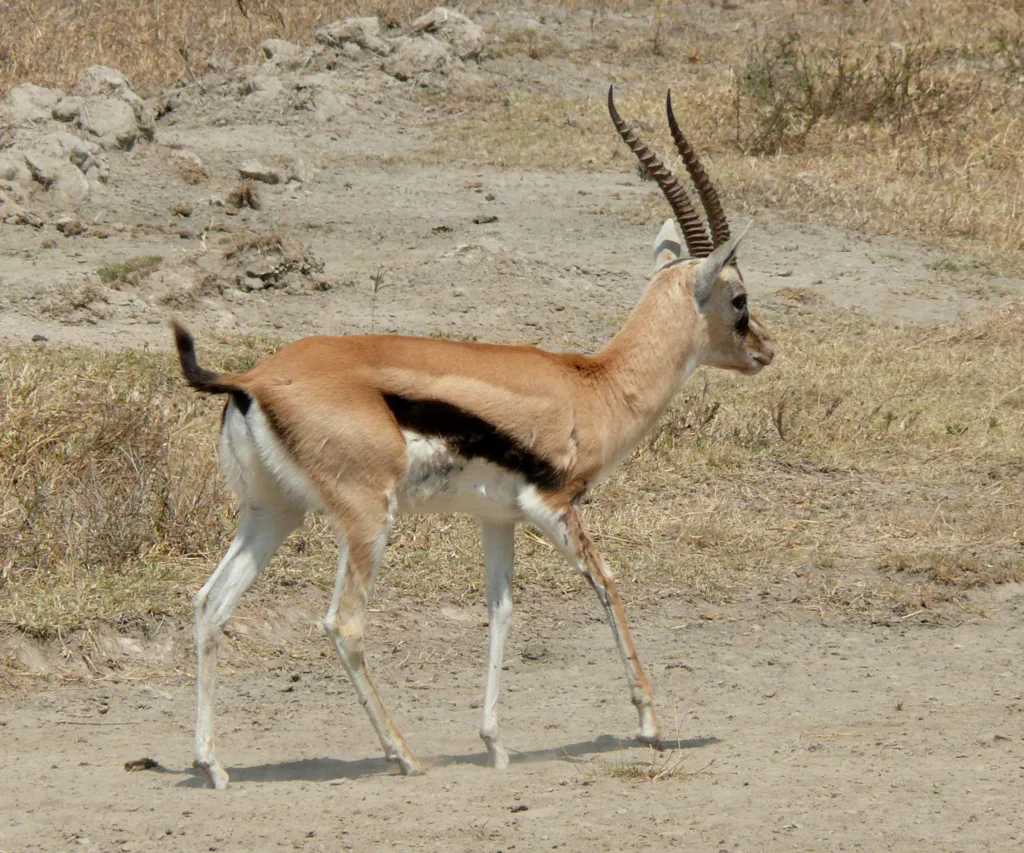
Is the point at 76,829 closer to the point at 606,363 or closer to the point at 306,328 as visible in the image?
the point at 606,363

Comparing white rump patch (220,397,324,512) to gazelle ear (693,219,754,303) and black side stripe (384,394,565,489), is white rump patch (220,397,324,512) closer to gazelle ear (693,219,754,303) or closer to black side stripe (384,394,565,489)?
black side stripe (384,394,565,489)

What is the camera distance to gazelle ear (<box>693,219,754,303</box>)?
536 cm

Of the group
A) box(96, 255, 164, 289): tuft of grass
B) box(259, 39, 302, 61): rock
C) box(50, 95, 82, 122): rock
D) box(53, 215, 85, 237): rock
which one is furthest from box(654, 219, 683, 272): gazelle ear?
box(259, 39, 302, 61): rock

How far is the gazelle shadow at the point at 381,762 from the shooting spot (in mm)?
4707

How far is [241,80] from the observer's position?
52.7 feet

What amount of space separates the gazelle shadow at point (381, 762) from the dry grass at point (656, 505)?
1.20 m

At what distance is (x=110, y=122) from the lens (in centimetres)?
1346

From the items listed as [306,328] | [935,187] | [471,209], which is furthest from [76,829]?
[935,187]

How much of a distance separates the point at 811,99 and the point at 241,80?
6.18 meters

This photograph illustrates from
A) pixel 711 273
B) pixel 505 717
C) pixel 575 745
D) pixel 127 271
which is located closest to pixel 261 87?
pixel 127 271

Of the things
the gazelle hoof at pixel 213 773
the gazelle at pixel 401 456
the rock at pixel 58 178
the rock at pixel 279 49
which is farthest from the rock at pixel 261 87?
the gazelle hoof at pixel 213 773

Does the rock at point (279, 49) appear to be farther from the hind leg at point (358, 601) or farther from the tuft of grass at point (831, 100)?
the hind leg at point (358, 601)

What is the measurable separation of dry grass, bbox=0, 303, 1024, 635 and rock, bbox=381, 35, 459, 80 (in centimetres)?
844

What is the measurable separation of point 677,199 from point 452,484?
160cm
